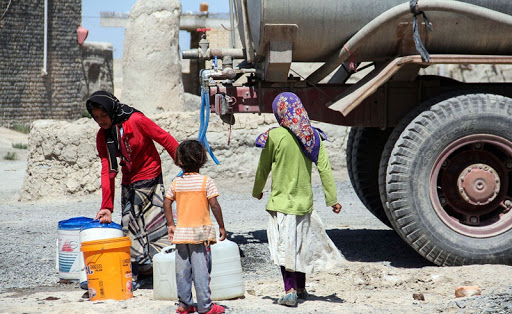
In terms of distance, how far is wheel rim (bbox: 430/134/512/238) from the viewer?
568cm

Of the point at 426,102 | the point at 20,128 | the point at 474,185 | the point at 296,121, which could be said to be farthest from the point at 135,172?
the point at 20,128

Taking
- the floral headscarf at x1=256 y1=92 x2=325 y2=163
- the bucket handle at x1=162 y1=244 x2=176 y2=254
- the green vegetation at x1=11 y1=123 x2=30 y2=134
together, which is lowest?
the green vegetation at x1=11 y1=123 x2=30 y2=134

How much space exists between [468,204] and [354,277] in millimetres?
1103

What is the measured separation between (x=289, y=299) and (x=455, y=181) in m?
1.94

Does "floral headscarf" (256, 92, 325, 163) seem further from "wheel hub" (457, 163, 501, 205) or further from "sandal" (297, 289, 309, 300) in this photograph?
"wheel hub" (457, 163, 501, 205)

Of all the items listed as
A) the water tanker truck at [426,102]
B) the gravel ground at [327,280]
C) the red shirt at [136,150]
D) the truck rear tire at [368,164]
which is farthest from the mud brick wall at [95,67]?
the red shirt at [136,150]

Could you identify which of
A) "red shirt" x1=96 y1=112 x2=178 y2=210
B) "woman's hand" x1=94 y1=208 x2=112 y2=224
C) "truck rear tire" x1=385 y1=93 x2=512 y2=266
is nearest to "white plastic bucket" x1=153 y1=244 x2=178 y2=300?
"woman's hand" x1=94 y1=208 x2=112 y2=224

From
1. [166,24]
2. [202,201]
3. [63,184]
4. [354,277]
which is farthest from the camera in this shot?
[166,24]

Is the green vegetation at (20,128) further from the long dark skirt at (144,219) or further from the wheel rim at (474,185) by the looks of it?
the wheel rim at (474,185)

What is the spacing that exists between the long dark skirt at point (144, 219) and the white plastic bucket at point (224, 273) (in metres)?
0.61

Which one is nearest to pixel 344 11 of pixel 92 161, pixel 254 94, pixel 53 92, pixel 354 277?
pixel 254 94

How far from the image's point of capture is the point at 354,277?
555 centimetres

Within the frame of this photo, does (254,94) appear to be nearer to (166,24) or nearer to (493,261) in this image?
(493,261)

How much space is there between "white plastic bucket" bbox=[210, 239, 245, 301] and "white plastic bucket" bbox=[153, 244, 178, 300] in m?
0.26
